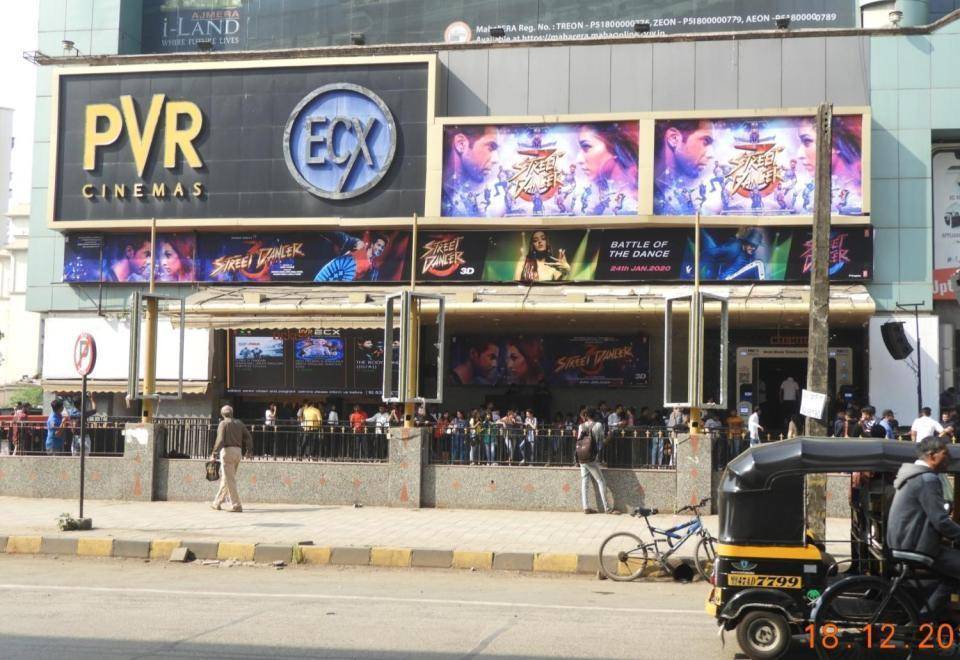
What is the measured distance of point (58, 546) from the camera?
13.9m

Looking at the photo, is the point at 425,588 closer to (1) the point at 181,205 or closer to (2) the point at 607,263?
(2) the point at 607,263

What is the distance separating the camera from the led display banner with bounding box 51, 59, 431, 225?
2636cm

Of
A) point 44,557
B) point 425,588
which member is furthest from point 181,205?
point 425,588

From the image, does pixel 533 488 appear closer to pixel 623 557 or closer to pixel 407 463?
pixel 407 463

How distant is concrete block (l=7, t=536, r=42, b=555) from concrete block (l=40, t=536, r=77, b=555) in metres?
0.09

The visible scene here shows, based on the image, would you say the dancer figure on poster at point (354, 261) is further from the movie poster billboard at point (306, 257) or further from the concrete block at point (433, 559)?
the concrete block at point (433, 559)

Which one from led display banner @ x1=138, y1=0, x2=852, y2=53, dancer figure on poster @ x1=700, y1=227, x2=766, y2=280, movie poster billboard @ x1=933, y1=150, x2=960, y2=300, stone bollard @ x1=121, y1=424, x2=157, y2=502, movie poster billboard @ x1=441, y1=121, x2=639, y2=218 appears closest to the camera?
stone bollard @ x1=121, y1=424, x2=157, y2=502

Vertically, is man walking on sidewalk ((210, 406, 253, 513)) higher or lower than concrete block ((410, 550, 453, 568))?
higher

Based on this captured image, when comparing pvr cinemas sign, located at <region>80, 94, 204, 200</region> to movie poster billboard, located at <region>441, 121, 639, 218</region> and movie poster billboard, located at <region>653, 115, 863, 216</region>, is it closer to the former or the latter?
movie poster billboard, located at <region>441, 121, 639, 218</region>

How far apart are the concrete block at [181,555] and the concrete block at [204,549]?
7cm

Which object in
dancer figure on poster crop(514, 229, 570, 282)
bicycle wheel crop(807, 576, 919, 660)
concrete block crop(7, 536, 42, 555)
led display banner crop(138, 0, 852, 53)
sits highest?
led display banner crop(138, 0, 852, 53)

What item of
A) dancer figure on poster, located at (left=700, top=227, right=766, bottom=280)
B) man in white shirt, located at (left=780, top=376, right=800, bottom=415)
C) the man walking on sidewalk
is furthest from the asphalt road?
man in white shirt, located at (left=780, top=376, right=800, bottom=415)

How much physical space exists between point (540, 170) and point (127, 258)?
1141 cm

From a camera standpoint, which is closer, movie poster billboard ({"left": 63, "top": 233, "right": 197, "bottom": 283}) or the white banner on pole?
the white banner on pole
